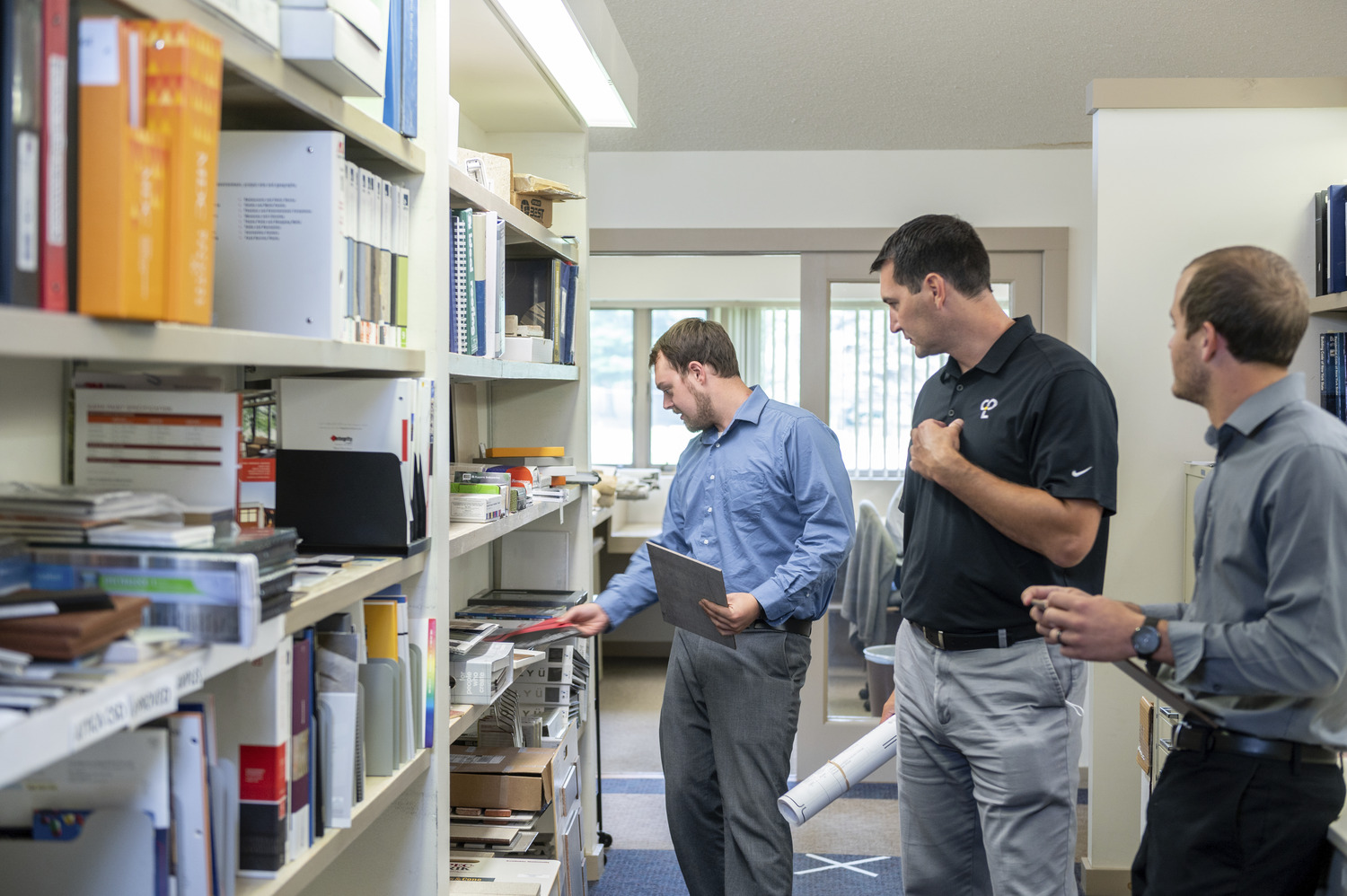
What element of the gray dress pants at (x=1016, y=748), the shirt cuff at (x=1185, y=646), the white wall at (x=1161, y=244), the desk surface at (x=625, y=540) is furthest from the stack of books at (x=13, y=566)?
the desk surface at (x=625, y=540)

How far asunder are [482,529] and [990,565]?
0.99 m

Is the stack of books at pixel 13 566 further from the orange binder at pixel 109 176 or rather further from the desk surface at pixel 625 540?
the desk surface at pixel 625 540

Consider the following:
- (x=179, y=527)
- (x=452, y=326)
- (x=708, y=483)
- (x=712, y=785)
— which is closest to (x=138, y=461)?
(x=179, y=527)

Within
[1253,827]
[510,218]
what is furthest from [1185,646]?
[510,218]

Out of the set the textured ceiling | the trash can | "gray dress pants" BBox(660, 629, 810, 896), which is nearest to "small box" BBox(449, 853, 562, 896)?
"gray dress pants" BBox(660, 629, 810, 896)

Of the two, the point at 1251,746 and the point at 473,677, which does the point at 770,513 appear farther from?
the point at 1251,746

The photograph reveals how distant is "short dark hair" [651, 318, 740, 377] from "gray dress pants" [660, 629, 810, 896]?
0.68 meters

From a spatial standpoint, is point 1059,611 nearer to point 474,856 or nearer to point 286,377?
point 286,377

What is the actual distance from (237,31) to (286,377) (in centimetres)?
65

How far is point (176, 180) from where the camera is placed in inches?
33.8

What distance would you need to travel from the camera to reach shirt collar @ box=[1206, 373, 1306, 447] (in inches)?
51.8

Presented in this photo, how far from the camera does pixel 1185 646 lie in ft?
4.34

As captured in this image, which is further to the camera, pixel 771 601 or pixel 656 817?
pixel 656 817

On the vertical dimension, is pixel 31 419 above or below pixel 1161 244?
below
